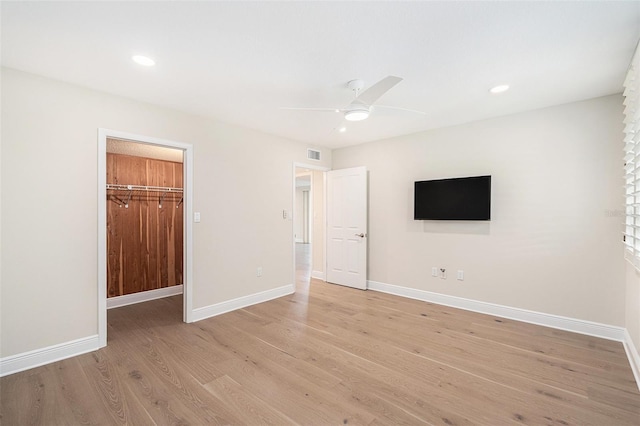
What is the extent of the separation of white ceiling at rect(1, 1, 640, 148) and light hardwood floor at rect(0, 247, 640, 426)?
2.58 meters

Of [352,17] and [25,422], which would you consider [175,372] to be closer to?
[25,422]

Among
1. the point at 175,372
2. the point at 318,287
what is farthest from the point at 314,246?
the point at 175,372

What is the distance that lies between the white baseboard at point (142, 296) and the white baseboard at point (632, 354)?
5.57m

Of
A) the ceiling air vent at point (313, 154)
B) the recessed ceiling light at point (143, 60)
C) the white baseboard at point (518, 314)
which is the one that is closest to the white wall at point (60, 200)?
the recessed ceiling light at point (143, 60)

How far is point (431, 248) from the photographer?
4418 mm

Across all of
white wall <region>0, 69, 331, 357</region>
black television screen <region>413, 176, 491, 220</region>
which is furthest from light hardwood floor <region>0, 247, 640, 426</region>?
black television screen <region>413, 176, 491, 220</region>

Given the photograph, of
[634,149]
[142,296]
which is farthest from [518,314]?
[142,296]

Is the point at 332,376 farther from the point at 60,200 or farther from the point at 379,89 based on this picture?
the point at 60,200

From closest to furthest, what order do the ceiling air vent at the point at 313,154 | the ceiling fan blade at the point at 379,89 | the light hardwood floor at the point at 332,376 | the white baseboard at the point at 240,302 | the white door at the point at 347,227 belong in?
the light hardwood floor at the point at 332,376 → the ceiling fan blade at the point at 379,89 → the white baseboard at the point at 240,302 → the white door at the point at 347,227 → the ceiling air vent at the point at 313,154

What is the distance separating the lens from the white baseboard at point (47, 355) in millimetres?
2461

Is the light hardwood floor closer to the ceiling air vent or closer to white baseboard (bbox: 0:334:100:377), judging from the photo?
white baseboard (bbox: 0:334:100:377)

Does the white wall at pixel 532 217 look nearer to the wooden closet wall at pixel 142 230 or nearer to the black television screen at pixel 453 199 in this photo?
the black television screen at pixel 453 199

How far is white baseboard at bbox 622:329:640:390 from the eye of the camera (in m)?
2.35

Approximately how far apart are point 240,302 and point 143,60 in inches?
121
